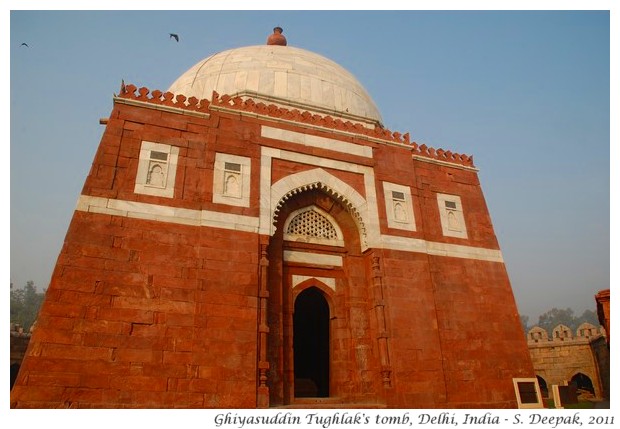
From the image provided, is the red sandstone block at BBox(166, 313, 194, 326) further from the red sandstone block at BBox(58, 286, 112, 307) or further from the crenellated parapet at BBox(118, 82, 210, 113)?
the crenellated parapet at BBox(118, 82, 210, 113)

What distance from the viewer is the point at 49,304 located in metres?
6.40

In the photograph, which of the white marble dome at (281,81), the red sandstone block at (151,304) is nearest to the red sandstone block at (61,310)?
the red sandstone block at (151,304)

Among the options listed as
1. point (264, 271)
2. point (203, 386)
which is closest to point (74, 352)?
point (203, 386)

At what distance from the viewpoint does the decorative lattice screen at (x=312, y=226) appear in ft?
30.7

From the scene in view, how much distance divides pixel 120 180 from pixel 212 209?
1609 millimetres

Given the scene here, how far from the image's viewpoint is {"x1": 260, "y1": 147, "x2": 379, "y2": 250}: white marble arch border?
872 centimetres

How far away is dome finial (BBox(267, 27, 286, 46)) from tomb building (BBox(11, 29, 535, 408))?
5.21 m

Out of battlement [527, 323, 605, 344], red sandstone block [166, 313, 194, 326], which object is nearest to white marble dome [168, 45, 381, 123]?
red sandstone block [166, 313, 194, 326]

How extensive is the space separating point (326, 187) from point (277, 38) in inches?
348

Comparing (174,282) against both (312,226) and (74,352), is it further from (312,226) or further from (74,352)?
(312,226)

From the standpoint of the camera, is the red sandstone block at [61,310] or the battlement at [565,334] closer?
the red sandstone block at [61,310]

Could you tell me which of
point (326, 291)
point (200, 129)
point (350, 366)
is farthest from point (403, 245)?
point (200, 129)

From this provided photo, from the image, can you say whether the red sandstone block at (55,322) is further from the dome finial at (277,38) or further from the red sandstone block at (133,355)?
the dome finial at (277,38)

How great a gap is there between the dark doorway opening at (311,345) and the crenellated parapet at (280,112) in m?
4.04
